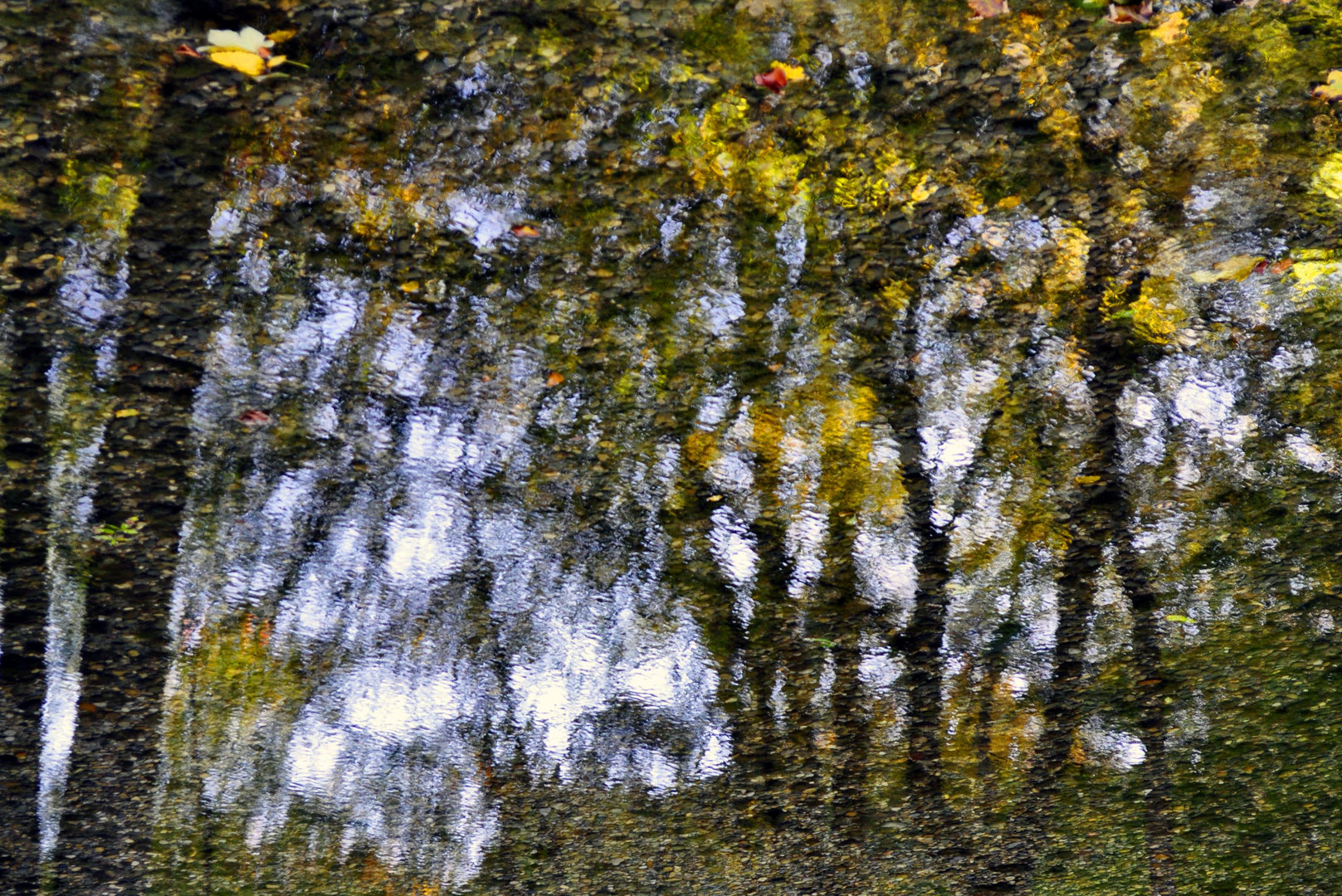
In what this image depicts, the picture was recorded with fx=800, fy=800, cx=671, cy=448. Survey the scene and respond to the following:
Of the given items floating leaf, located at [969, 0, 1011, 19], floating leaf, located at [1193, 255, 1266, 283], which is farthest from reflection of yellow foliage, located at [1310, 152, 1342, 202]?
floating leaf, located at [969, 0, 1011, 19]

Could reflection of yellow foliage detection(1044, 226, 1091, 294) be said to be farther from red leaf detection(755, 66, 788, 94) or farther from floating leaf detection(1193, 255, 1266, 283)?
red leaf detection(755, 66, 788, 94)

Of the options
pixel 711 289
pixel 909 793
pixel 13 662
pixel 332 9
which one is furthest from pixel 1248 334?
pixel 13 662

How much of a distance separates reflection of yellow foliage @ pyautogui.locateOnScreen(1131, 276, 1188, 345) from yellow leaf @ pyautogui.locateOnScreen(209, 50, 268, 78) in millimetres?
1773

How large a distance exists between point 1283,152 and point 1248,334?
1.20ft

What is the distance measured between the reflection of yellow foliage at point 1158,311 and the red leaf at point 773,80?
2.86ft

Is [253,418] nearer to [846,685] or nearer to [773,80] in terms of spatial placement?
[773,80]

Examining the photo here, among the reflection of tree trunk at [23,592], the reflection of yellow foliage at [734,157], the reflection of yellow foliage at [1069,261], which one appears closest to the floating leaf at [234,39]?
the reflection of tree trunk at [23,592]

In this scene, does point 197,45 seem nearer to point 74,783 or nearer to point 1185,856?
point 74,783

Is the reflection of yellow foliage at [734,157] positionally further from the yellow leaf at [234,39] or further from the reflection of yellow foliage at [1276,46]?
the reflection of yellow foliage at [1276,46]

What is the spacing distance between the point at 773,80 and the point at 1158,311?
96 cm

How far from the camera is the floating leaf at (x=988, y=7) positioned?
151 centimetres

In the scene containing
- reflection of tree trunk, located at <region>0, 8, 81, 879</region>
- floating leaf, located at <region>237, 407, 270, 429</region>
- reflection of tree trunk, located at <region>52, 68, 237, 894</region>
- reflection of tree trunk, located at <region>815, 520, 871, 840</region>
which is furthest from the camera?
reflection of tree trunk, located at <region>815, 520, 871, 840</region>

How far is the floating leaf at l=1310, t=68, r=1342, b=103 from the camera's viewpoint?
154 centimetres

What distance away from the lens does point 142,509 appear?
169 cm
